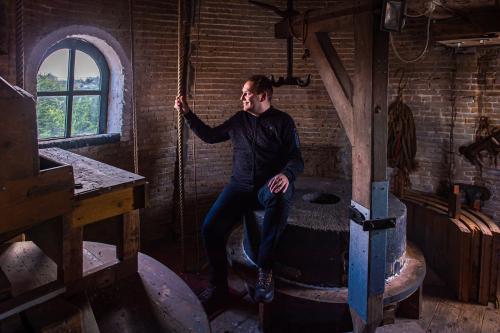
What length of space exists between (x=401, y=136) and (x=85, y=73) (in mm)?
4037

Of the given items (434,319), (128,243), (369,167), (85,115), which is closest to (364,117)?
(369,167)

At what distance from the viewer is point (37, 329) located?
1649 mm

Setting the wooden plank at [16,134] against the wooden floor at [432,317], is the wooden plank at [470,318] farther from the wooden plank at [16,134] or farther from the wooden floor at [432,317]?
the wooden plank at [16,134]

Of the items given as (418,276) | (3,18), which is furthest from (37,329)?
(418,276)

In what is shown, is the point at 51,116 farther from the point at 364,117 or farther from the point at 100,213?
the point at 364,117

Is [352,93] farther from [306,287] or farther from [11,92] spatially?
[11,92]

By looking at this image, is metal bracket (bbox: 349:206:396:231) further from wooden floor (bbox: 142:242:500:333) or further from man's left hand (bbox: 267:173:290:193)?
wooden floor (bbox: 142:242:500:333)

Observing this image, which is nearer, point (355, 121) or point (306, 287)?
point (355, 121)

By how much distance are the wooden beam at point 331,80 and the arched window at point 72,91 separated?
2.97 meters

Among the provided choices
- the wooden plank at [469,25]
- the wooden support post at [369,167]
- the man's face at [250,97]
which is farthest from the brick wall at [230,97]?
the wooden support post at [369,167]

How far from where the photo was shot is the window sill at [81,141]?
488cm

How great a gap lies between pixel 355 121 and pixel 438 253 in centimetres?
304

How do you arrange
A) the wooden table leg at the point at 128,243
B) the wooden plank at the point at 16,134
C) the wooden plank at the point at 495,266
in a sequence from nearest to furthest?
the wooden plank at the point at 16,134 < the wooden table leg at the point at 128,243 < the wooden plank at the point at 495,266

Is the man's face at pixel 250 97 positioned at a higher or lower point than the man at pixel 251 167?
higher
